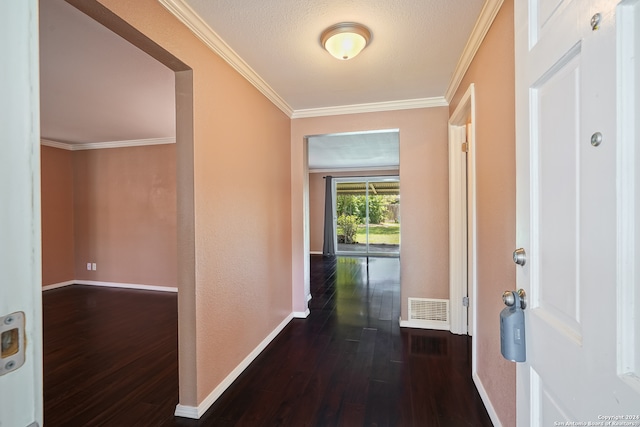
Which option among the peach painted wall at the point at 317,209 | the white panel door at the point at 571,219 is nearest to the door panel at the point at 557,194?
the white panel door at the point at 571,219

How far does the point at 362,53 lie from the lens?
78.7 inches

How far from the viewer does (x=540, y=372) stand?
0.77m

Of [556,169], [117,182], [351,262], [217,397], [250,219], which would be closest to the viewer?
[556,169]

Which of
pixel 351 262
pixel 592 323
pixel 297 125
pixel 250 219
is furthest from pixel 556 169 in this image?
pixel 351 262

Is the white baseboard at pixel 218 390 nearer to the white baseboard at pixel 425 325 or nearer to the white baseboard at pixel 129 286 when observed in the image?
the white baseboard at pixel 425 325

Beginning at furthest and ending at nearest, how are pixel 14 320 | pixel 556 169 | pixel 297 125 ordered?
pixel 297 125
pixel 556 169
pixel 14 320

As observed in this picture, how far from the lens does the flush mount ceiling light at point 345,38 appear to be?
1695 millimetres

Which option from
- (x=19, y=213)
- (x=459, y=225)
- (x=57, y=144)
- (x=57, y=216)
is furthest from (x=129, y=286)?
(x=19, y=213)

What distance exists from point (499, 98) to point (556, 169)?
37.0 inches

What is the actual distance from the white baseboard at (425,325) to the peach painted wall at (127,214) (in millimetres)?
3366

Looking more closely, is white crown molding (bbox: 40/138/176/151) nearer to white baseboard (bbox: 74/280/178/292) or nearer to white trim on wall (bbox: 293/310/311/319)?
white baseboard (bbox: 74/280/178/292)

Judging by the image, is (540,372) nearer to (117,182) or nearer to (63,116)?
(63,116)

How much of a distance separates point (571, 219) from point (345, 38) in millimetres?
1597

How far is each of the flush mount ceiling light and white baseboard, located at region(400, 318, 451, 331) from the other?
2.55 metres
